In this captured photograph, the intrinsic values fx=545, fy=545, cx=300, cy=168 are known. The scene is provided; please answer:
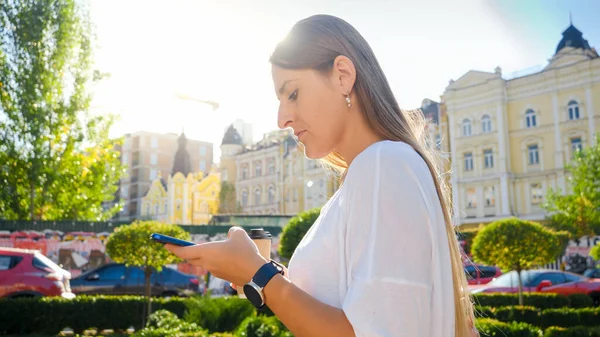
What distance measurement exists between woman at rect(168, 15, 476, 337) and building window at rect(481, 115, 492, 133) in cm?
3971

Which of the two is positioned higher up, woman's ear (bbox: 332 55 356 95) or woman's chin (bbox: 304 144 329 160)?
woman's ear (bbox: 332 55 356 95)

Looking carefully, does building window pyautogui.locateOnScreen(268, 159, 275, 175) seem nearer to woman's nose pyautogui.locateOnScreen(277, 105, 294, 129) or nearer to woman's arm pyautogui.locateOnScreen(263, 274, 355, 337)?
A: woman's nose pyautogui.locateOnScreen(277, 105, 294, 129)

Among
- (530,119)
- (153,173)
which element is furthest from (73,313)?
(153,173)

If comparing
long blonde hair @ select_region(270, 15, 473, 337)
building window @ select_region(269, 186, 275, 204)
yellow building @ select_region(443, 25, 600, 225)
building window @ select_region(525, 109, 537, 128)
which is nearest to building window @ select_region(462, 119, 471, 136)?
yellow building @ select_region(443, 25, 600, 225)

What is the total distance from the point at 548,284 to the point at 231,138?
50.3 m

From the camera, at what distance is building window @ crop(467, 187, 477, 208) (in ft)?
129

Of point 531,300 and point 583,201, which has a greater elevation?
point 583,201

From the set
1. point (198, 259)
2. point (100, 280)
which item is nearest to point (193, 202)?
point (100, 280)

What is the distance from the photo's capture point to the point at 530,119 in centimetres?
3781

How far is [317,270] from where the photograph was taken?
58.9 inches

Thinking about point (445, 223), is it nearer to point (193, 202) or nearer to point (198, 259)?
point (198, 259)

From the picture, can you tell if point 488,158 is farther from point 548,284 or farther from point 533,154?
point 548,284

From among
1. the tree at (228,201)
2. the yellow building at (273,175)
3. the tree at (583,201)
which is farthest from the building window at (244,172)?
the tree at (583,201)

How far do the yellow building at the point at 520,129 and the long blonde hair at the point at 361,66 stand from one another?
3493 cm
